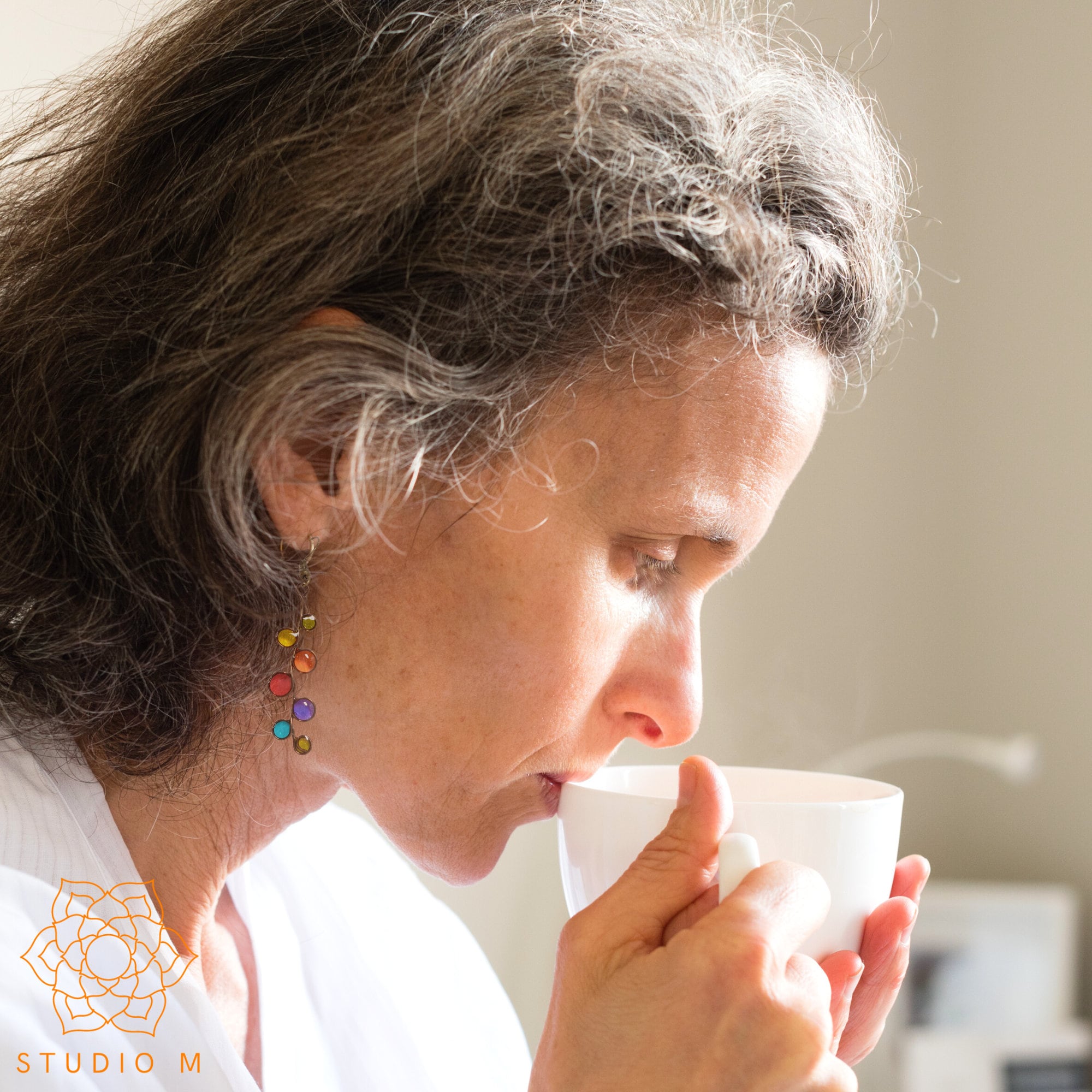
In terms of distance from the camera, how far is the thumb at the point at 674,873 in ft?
2.52

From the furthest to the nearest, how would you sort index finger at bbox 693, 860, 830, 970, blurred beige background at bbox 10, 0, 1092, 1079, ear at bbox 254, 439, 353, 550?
blurred beige background at bbox 10, 0, 1092, 1079 → ear at bbox 254, 439, 353, 550 → index finger at bbox 693, 860, 830, 970

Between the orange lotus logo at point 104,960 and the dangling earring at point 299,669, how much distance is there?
0.55 feet

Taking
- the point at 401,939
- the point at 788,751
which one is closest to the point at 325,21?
the point at 401,939

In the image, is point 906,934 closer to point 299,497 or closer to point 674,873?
point 674,873

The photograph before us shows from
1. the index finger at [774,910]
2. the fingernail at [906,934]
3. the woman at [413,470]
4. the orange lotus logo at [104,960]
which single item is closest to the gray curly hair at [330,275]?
the woman at [413,470]

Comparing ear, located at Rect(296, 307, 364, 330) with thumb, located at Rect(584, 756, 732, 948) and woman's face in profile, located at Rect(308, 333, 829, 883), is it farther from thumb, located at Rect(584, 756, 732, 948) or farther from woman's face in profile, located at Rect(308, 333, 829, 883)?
thumb, located at Rect(584, 756, 732, 948)

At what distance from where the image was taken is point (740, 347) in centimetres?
87

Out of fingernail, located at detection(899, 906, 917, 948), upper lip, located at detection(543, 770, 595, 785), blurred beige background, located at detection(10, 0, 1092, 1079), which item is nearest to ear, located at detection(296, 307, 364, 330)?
upper lip, located at detection(543, 770, 595, 785)

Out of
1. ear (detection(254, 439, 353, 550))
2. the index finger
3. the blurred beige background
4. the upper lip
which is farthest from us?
the blurred beige background

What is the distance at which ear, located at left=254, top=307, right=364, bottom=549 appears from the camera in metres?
0.81

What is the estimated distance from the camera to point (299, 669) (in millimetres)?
896

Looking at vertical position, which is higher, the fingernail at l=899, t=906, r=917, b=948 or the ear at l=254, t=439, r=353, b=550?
the ear at l=254, t=439, r=353, b=550

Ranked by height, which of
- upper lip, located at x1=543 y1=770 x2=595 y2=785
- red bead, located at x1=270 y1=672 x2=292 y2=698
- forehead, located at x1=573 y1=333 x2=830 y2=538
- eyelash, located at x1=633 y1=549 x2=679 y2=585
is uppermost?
forehead, located at x1=573 y1=333 x2=830 y2=538

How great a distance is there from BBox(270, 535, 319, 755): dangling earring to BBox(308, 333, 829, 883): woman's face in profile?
0.01m
